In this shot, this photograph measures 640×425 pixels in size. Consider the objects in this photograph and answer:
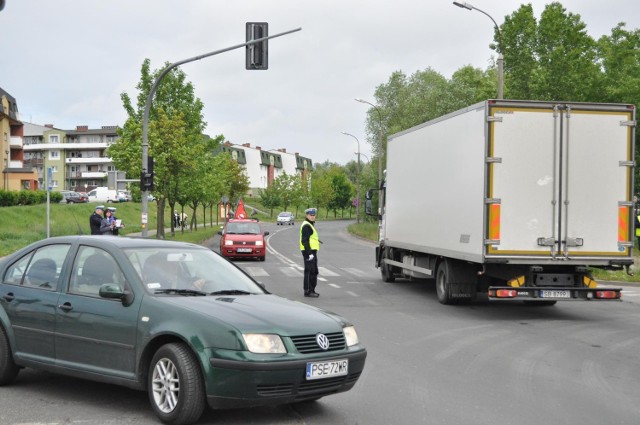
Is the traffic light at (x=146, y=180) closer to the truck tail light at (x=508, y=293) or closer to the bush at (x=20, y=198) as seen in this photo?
the truck tail light at (x=508, y=293)

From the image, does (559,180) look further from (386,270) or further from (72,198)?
(72,198)

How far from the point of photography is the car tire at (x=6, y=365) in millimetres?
6535

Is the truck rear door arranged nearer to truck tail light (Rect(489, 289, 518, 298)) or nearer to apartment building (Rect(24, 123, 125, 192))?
truck tail light (Rect(489, 289, 518, 298))

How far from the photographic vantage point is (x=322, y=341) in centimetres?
546

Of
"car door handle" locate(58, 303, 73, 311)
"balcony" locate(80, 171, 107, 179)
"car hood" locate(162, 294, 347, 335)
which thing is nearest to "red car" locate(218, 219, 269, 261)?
"car door handle" locate(58, 303, 73, 311)

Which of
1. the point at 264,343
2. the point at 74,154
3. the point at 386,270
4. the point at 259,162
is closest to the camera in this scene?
the point at 264,343

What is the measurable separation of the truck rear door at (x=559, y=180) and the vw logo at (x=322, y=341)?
7.00 m

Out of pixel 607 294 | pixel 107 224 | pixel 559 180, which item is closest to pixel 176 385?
pixel 559 180

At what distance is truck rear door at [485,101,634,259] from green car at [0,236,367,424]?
6.38 m

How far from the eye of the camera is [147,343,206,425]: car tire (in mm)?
5207

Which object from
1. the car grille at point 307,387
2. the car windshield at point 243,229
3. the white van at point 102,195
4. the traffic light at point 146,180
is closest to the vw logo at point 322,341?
the car grille at point 307,387

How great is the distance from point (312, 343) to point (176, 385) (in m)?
1.00

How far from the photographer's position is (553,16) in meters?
39.3

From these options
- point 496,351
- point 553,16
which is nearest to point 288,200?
point 553,16
